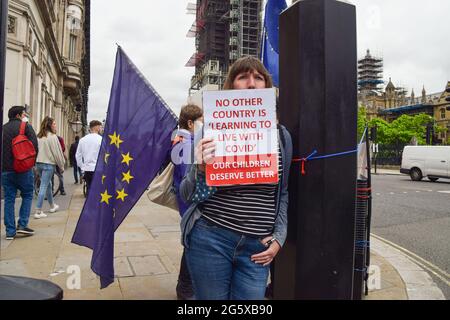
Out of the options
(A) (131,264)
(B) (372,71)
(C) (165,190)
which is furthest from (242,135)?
(B) (372,71)

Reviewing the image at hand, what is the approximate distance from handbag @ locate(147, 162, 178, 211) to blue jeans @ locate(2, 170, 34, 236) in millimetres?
3551

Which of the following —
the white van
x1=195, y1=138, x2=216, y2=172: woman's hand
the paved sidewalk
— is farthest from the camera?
the white van

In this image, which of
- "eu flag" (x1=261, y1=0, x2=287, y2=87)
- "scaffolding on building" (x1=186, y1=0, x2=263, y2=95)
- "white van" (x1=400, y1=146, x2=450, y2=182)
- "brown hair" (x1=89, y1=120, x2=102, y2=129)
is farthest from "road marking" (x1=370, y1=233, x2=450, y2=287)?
"scaffolding on building" (x1=186, y1=0, x2=263, y2=95)

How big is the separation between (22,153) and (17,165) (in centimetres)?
20

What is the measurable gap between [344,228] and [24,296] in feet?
5.92

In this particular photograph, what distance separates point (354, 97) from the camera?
2514 millimetres

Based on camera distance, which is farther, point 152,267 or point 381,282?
point 152,267

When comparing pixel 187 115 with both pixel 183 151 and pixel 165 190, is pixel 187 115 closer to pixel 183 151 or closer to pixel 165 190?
pixel 183 151

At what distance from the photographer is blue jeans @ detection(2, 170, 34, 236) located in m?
5.92

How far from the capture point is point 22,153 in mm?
5891

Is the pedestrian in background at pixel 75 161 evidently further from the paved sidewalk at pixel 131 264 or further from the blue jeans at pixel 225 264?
the blue jeans at pixel 225 264

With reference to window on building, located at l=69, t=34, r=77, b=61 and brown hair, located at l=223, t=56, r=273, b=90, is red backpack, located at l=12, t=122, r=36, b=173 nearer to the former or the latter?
brown hair, located at l=223, t=56, r=273, b=90
